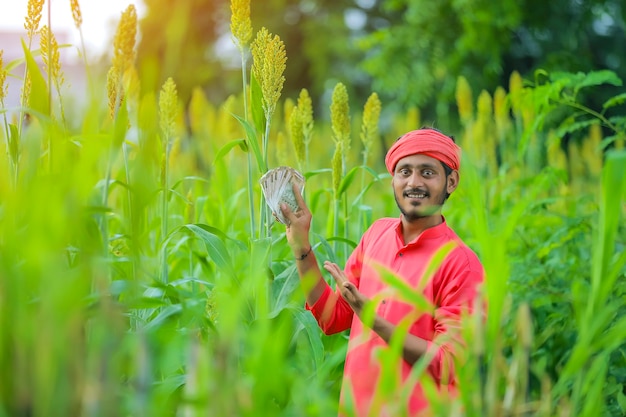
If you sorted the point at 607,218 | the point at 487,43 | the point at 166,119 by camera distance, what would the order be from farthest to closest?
the point at 487,43
the point at 166,119
the point at 607,218

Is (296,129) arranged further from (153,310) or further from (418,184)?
(153,310)

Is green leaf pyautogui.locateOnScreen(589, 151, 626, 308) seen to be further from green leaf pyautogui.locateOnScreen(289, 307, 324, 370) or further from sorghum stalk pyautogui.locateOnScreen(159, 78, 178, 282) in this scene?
sorghum stalk pyautogui.locateOnScreen(159, 78, 178, 282)

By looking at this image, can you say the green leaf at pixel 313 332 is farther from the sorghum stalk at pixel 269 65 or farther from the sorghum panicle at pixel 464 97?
the sorghum panicle at pixel 464 97

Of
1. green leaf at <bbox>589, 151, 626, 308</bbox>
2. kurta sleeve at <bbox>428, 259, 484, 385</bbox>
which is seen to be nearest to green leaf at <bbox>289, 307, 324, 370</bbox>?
kurta sleeve at <bbox>428, 259, 484, 385</bbox>

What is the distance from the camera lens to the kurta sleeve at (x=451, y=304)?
70.8 inches

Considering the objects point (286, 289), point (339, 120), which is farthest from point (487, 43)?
point (286, 289)

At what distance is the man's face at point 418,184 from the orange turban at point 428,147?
0.06 ft

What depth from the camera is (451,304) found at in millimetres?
1888

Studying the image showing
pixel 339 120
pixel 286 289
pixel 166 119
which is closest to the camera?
pixel 286 289

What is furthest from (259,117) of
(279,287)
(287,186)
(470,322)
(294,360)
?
(470,322)

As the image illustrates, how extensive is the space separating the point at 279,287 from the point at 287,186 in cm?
52

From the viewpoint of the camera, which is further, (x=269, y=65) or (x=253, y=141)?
(x=253, y=141)

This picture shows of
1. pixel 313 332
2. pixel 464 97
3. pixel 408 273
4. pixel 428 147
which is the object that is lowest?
pixel 313 332

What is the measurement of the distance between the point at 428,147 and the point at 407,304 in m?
0.40
